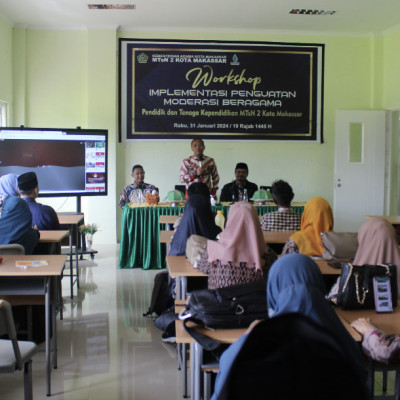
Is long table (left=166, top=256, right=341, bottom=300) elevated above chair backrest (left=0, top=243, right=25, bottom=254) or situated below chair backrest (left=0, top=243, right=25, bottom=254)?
below

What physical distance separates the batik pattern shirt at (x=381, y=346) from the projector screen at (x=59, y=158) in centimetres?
533

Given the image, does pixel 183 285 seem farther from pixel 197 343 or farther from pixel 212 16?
pixel 212 16

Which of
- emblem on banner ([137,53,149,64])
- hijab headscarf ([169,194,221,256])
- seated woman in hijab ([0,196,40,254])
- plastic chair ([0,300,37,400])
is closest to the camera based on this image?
plastic chair ([0,300,37,400])

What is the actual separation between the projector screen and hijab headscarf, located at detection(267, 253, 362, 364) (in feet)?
17.7

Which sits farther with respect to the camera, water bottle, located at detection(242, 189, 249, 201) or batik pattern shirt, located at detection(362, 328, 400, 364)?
water bottle, located at detection(242, 189, 249, 201)

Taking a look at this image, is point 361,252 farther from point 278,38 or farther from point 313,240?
point 278,38

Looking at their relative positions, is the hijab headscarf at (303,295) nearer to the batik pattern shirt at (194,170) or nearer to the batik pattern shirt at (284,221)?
the batik pattern shirt at (284,221)

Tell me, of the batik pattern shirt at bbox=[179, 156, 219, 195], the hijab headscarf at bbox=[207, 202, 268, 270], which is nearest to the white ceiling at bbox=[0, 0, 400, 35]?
the batik pattern shirt at bbox=[179, 156, 219, 195]

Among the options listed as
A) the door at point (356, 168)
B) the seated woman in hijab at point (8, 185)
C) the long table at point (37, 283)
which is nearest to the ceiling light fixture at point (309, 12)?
the door at point (356, 168)

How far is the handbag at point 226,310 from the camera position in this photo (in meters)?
2.32

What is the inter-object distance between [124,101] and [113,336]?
543 cm

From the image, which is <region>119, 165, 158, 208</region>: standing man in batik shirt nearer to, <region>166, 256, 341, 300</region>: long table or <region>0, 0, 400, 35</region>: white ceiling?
<region>0, 0, 400, 35</region>: white ceiling

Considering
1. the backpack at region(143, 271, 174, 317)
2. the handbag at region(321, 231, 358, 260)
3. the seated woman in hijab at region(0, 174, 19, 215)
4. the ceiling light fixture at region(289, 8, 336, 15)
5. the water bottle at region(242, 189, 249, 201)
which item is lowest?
the backpack at region(143, 271, 174, 317)

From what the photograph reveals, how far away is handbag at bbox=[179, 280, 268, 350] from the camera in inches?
91.4
